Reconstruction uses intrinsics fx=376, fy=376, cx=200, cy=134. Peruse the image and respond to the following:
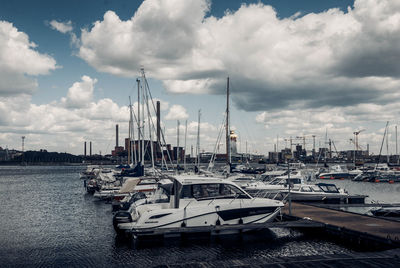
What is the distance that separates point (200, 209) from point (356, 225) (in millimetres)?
7972

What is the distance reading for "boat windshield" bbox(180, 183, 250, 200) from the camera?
65.9 feet

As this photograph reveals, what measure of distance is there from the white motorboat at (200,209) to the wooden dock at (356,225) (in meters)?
3.05

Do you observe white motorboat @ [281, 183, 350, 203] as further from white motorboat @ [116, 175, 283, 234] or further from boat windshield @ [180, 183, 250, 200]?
boat windshield @ [180, 183, 250, 200]

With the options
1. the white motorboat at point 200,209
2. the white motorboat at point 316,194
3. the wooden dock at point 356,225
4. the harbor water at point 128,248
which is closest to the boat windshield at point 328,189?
the white motorboat at point 316,194

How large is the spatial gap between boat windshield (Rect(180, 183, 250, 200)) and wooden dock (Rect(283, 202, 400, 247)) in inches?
171

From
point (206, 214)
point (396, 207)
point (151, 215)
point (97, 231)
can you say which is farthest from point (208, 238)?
point (396, 207)

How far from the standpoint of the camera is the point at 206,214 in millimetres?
19562

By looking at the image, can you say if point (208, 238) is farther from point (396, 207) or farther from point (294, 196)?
point (294, 196)

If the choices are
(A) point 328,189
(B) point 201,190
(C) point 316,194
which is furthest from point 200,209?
(A) point 328,189

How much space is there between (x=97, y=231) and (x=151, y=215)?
7.43 metres

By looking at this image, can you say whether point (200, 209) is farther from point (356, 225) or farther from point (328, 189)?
point (328, 189)

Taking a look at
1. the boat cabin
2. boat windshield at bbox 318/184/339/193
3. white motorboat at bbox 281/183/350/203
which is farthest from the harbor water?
boat windshield at bbox 318/184/339/193

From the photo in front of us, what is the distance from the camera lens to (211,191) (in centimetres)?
2052

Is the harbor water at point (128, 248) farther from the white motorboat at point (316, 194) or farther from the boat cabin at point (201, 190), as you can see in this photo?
the white motorboat at point (316, 194)
